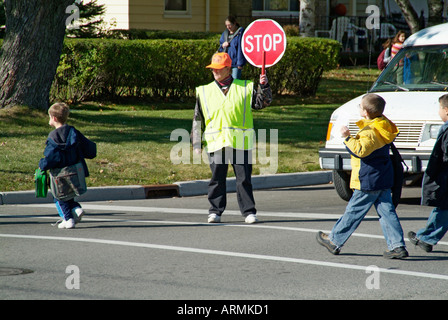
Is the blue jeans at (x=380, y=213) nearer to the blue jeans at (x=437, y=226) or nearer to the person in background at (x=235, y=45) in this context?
the blue jeans at (x=437, y=226)

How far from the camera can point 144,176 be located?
1157 centimetres

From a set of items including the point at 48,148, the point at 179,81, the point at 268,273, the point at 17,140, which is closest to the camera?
the point at 268,273

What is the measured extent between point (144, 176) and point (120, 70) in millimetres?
6434

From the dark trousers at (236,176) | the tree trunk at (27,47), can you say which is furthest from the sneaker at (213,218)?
the tree trunk at (27,47)

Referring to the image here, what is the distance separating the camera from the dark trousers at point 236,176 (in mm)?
8414

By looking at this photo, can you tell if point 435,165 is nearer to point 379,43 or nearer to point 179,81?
point 179,81

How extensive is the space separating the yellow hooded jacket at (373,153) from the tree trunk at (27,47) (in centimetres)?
904

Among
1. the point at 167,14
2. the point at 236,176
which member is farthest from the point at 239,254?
the point at 167,14

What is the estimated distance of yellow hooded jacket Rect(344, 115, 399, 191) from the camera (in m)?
6.60

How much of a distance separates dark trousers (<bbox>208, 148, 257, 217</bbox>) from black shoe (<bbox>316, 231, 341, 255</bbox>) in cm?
153

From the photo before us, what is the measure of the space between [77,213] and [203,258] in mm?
2120

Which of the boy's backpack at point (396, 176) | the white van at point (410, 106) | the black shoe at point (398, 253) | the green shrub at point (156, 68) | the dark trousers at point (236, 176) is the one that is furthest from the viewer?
the green shrub at point (156, 68)

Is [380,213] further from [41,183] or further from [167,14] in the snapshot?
[167,14]
